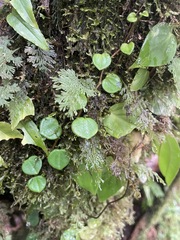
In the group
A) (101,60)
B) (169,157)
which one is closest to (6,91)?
(101,60)

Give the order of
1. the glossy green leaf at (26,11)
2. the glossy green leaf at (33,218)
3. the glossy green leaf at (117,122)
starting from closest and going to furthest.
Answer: the glossy green leaf at (26,11)
the glossy green leaf at (117,122)
the glossy green leaf at (33,218)

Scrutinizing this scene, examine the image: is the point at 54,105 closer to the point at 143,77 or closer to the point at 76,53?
the point at 76,53

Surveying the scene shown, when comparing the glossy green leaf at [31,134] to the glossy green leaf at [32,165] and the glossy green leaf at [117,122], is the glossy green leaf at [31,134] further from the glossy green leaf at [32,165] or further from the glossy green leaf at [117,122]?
the glossy green leaf at [117,122]

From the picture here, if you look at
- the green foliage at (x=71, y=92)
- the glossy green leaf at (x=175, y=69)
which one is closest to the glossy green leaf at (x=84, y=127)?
the green foliage at (x=71, y=92)

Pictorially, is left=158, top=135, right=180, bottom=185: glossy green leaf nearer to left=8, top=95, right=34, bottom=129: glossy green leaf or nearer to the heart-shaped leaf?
the heart-shaped leaf

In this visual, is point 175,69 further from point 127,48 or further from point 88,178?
point 88,178

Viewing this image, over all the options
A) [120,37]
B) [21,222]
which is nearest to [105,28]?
[120,37]

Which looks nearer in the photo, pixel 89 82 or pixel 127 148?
pixel 89 82
